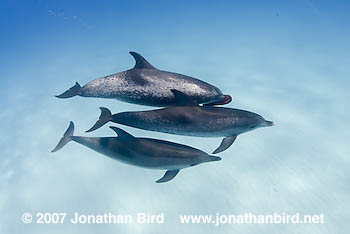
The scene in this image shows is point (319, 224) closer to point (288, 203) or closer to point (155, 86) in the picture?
point (288, 203)

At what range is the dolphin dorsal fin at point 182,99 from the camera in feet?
14.5

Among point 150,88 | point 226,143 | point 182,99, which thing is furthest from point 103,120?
point 226,143

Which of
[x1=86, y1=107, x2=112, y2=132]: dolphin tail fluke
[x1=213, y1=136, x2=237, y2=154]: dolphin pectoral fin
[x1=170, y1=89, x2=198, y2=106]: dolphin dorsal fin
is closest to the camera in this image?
[x1=170, y1=89, x2=198, y2=106]: dolphin dorsal fin

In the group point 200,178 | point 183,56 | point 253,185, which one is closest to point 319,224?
point 253,185

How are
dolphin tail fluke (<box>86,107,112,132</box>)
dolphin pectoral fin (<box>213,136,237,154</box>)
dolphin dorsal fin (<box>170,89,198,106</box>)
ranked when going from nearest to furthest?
dolphin dorsal fin (<box>170,89,198,106</box>) → dolphin tail fluke (<box>86,107,112,132</box>) → dolphin pectoral fin (<box>213,136,237,154</box>)

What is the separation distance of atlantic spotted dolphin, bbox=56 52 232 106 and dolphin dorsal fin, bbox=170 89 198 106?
12 cm

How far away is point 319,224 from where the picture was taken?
5.56 meters

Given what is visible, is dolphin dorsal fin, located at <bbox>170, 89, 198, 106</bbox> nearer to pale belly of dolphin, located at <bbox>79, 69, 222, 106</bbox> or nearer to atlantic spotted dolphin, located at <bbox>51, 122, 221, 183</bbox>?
pale belly of dolphin, located at <bbox>79, 69, 222, 106</bbox>

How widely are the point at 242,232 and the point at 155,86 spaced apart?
11.8 ft

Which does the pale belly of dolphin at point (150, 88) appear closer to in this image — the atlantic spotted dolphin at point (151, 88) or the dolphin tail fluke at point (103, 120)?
the atlantic spotted dolphin at point (151, 88)

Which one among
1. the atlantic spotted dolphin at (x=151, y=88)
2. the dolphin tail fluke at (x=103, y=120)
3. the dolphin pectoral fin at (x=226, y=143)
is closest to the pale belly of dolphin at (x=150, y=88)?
the atlantic spotted dolphin at (x=151, y=88)

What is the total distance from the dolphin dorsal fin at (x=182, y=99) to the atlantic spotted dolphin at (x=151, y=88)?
12 cm

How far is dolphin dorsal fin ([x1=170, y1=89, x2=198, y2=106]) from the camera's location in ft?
14.5

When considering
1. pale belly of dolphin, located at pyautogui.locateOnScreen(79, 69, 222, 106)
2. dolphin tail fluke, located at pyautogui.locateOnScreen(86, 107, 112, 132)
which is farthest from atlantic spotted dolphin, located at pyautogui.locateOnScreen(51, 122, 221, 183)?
pale belly of dolphin, located at pyautogui.locateOnScreen(79, 69, 222, 106)
